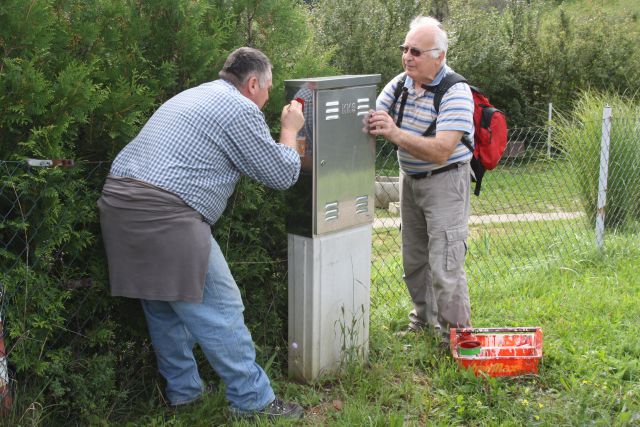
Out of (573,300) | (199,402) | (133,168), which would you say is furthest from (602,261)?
(133,168)

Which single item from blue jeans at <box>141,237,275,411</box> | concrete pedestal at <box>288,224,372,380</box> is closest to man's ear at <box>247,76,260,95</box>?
blue jeans at <box>141,237,275,411</box>

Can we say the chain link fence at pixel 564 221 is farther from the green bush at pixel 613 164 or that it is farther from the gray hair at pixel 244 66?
the gray hair at pixel 244 66

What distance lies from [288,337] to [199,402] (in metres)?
0.64

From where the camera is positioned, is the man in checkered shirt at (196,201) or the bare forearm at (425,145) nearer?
the man in checkered shirt at (196,201)

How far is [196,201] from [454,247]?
1724 mm

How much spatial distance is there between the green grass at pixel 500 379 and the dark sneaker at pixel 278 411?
7 centimetres

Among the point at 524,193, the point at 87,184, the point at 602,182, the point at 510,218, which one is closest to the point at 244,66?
the point at 87,184

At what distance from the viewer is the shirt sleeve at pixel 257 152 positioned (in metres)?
3.54

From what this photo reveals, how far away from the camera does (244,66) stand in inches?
145

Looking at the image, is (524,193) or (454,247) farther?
(524,193)

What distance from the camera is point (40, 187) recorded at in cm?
337

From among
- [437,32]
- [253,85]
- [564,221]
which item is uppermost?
[437,32]

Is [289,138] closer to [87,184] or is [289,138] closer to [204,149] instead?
[204,149]

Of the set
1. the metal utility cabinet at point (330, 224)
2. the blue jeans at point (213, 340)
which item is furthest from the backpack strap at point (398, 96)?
the blue jeans at point (213, 340)
